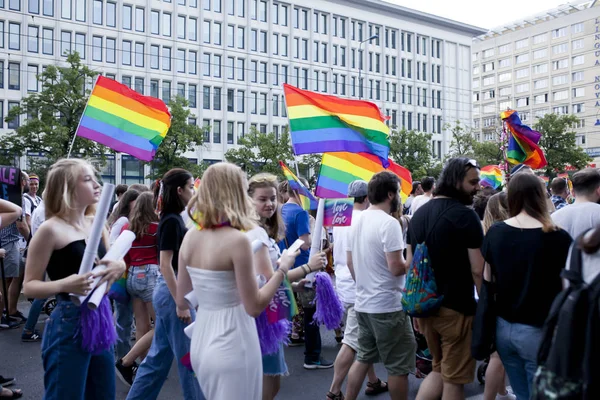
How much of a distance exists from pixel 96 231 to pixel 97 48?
52615mm

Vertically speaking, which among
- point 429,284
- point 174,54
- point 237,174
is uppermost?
point 174,54

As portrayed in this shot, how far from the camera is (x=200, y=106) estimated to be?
186ft

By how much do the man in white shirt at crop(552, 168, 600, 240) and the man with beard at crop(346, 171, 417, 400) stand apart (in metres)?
1.59

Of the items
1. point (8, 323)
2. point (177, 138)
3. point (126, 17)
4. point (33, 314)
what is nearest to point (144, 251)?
point (33, 314)

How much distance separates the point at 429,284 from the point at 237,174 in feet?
5.23

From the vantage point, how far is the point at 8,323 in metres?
8.09

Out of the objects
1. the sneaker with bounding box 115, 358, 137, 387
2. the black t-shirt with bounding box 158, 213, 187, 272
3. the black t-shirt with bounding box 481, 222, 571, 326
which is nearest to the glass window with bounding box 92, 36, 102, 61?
the sneaker with bounding box 115, 358, 137, 387

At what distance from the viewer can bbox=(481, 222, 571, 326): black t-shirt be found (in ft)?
11.1

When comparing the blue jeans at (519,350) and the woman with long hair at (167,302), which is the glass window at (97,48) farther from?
the blue jeans at (519,350)

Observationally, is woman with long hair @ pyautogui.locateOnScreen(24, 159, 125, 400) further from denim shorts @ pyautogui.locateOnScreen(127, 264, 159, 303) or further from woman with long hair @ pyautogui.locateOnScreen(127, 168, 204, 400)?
denim shorts @ pyautogui.locateOnScreen(127, 264, 159, 303)

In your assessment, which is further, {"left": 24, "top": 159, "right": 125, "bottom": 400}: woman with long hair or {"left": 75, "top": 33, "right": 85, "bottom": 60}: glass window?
{"left": 75, "top": 33, "right": 85, "bottom": 60}: glass window

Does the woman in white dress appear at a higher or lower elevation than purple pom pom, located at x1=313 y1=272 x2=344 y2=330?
higher

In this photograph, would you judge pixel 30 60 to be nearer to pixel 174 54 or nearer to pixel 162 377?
pixel 174 54

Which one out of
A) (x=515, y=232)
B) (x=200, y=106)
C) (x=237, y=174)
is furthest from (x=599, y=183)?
(x=200, y=106)
